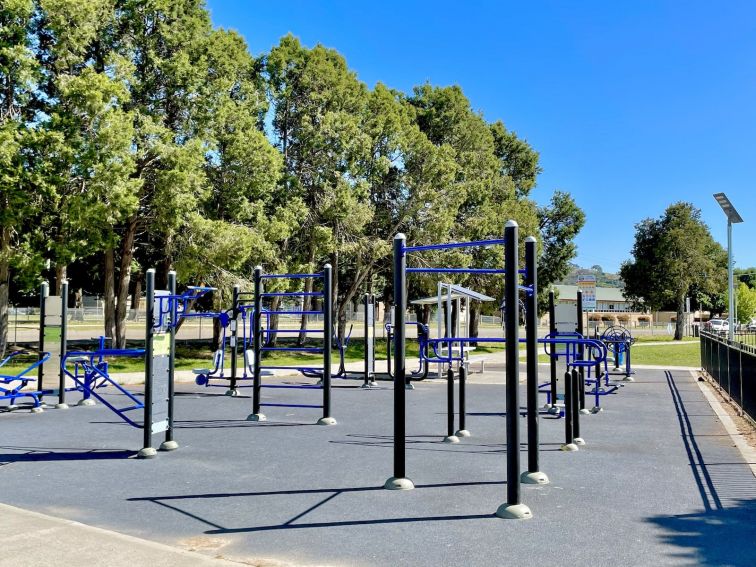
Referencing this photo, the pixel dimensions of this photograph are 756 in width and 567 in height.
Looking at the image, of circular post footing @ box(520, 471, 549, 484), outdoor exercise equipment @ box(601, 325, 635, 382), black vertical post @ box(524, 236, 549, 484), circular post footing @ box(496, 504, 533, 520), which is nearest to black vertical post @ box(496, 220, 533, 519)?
circular post footing @ box(496, 504, 533, 520)

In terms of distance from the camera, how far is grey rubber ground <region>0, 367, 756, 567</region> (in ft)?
17.1

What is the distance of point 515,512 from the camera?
5.94 m

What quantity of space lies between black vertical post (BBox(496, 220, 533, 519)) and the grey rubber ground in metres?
0.18

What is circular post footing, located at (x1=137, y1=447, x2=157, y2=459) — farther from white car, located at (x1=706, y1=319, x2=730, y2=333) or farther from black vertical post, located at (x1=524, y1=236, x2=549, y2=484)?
white car, located at (x1=706, y1=319, x2=730, y2=333)

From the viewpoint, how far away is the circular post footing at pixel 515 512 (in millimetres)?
5926

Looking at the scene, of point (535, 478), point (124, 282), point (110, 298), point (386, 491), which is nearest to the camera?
point (386, 491)

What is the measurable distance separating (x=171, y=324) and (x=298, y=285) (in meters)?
18.5

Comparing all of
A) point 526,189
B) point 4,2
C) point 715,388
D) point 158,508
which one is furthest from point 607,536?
point 526,189

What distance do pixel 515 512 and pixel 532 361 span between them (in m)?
1.34

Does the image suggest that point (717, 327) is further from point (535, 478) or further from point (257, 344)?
point (535, 478)

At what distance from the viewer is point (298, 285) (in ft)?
91.1

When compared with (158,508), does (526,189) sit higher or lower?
higher

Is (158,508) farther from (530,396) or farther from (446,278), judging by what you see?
(446,278)

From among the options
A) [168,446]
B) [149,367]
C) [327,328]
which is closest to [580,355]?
[327,328]
